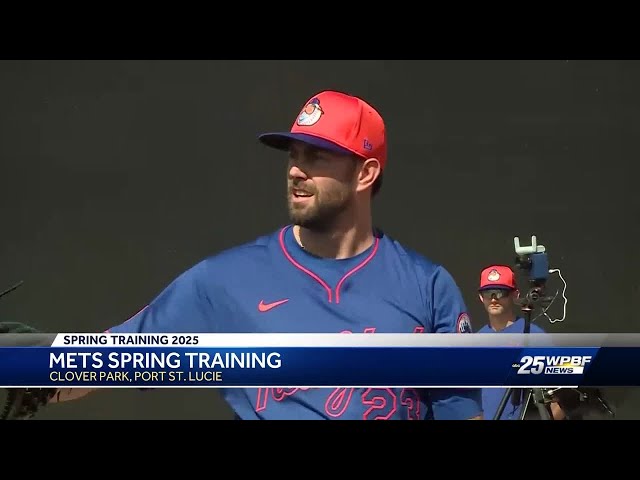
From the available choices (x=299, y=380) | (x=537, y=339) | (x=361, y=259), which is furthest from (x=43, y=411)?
(x=537, y=339)

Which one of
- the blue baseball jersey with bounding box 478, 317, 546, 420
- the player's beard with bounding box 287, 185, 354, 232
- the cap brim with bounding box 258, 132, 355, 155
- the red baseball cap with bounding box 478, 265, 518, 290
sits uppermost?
the cap brim with bounding box 258, 132, 355, 155

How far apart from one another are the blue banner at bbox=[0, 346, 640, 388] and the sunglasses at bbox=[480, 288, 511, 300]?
9.9 inches

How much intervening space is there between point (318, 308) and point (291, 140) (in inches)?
28.1

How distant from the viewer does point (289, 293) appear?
4188mm

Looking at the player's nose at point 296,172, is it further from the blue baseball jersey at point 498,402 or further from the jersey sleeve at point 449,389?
the blue baseball jersey at point 498,402

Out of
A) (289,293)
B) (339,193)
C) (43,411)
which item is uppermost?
(339,193)

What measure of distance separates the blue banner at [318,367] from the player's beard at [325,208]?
514mm

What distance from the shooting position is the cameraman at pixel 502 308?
430 cm

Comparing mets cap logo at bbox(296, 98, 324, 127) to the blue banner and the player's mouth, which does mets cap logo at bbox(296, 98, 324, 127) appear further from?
the blue banner

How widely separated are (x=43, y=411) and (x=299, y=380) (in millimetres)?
1119

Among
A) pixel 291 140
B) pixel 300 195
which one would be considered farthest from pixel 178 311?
pixel 291 140

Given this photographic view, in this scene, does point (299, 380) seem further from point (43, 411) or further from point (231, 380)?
point (43, 411)

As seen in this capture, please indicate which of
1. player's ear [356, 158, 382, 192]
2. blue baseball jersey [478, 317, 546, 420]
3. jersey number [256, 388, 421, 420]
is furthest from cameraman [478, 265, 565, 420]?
player's ear [356, 158, 382, 192]

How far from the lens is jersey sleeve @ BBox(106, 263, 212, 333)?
4199mm
